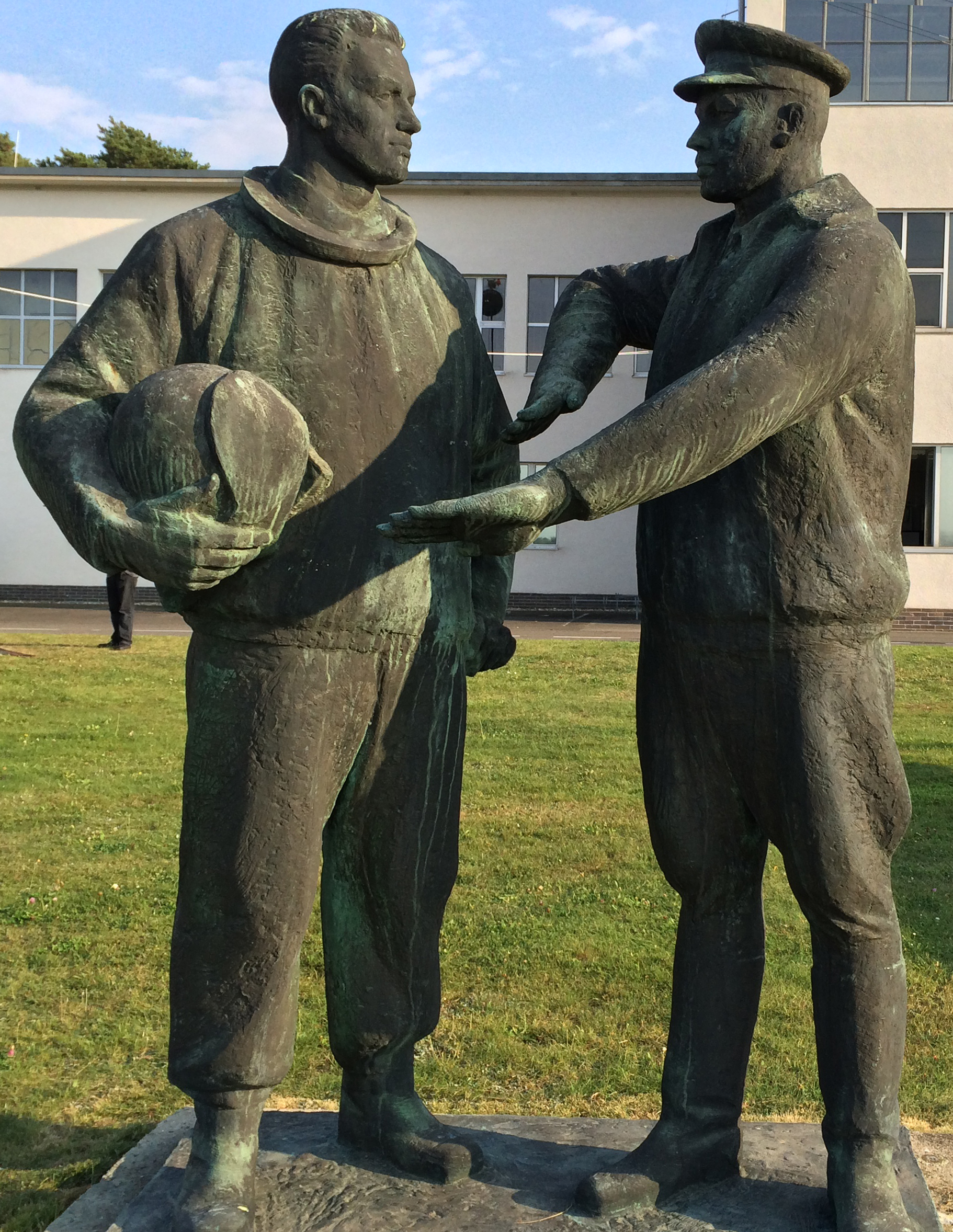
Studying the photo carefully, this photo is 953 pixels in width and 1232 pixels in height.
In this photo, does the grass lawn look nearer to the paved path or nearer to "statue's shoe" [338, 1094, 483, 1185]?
"statue's shoe" [338, 1094, 483, 1185]

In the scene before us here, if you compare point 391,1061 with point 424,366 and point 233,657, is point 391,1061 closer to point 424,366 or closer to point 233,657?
point 233,657

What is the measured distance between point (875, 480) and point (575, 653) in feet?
41.1

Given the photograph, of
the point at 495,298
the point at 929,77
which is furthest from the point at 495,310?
the point at 929,77

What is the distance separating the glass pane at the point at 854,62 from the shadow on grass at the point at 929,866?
45.5ft

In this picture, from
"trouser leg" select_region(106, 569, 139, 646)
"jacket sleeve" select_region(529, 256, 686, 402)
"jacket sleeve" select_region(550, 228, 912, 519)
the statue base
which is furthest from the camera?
"trouser leg" select_region(106, 569, 139, 646)

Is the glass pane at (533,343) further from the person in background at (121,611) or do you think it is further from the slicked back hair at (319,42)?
the slicked back hair at (319,42)

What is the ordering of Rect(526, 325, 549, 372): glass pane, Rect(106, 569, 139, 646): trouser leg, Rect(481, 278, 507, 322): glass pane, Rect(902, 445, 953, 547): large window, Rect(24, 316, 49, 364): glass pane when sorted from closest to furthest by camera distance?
Rect(106, 569, 139, 646): trouser leg
Rect(902, 445, 953, 547): large window
Rect(526, 325, 549, 372): glass pane
Rect(481, 278, 507, 322): glass pane
Rect(24, 316, 49, 364): glass pane

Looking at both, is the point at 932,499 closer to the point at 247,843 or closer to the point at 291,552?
the point at 291,552

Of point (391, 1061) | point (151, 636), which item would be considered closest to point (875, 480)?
point (391, 1061)

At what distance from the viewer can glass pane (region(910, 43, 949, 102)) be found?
68.0ft

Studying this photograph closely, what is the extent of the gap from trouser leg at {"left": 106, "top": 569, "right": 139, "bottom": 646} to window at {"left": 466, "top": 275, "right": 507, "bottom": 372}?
10373 mm

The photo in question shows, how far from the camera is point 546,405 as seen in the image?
306 centimetres

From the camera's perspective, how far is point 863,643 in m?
3.04

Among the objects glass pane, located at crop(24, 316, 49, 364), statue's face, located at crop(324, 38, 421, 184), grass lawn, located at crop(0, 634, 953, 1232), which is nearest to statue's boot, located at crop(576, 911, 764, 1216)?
grass lawn, located at crop(0, 634, 953, 1232)
